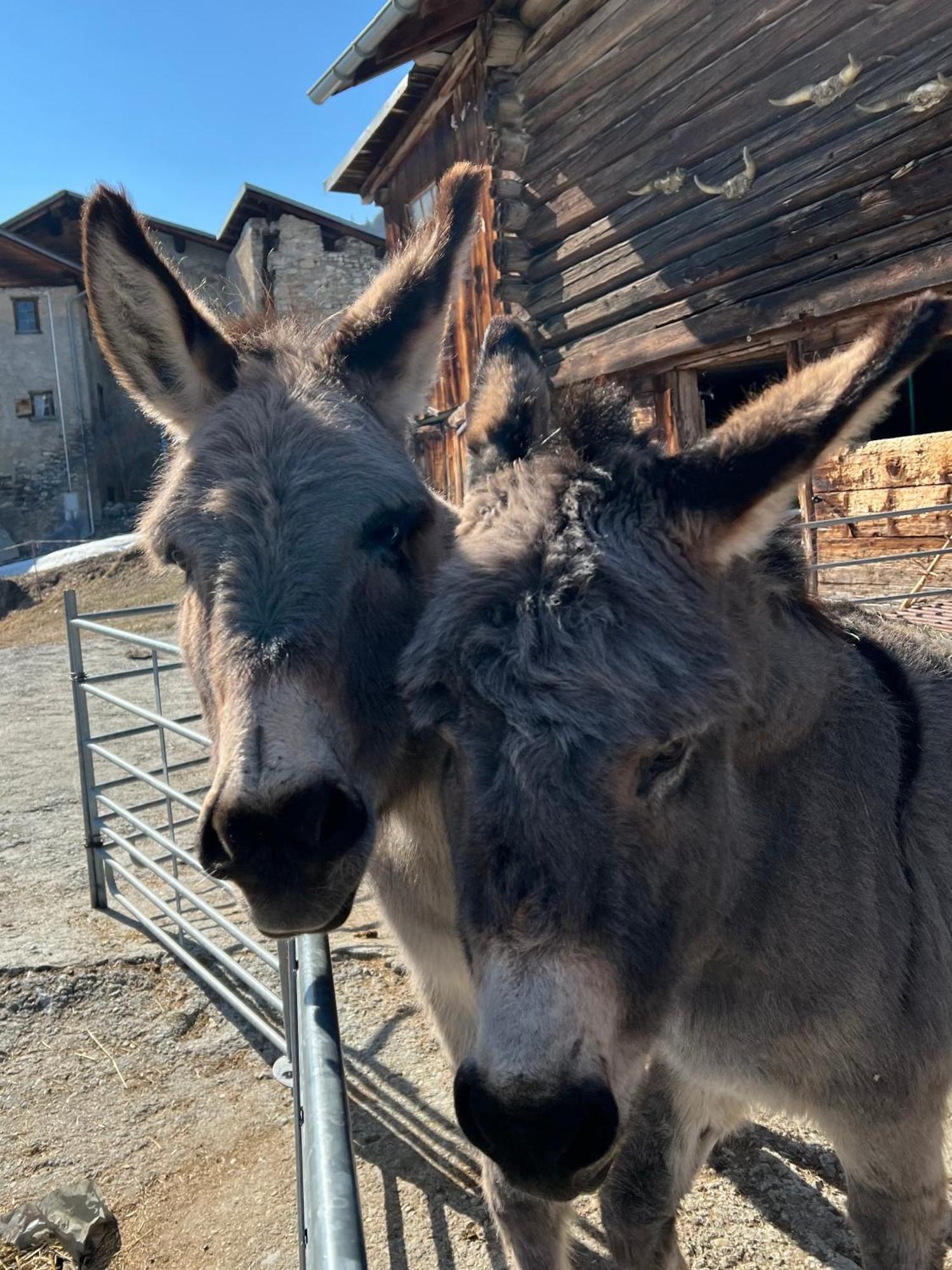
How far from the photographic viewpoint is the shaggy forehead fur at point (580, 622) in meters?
1.44

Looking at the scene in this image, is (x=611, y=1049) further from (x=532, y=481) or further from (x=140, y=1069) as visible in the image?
(x=140, y=1069)

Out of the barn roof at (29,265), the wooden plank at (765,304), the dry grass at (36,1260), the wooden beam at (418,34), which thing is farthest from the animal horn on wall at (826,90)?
the barn roof at (29,265)

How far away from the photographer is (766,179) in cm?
645

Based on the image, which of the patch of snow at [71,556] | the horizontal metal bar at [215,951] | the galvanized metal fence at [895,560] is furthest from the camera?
the patch of snow at [71,556]

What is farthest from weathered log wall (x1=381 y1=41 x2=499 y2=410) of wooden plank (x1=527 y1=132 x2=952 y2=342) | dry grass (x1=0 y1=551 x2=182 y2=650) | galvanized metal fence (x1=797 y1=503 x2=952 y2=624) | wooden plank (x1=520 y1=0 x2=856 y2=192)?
dry grass (x1=0 y1=551 x2=182 y2=650)

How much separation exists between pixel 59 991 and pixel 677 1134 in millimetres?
3184

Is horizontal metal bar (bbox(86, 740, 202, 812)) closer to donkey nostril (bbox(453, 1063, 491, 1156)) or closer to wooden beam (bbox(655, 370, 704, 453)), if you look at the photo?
donkey nostril (bbox(453, 1063, 491, 1156))

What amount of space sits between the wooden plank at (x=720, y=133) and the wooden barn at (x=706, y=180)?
0.02 metres

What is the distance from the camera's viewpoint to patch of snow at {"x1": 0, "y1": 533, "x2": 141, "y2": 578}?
20.5 metres

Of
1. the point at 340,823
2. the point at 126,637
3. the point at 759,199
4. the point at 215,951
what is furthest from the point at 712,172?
the point at 340,823

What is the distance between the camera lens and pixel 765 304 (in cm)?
645

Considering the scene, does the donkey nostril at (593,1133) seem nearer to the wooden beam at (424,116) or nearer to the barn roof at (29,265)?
the wooden beam at (424,116)

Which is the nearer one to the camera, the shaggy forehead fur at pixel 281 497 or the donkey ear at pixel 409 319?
the shaggy forehead fur at pixel 281 497

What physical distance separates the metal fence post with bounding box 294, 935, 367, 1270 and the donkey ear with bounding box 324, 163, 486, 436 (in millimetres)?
1492
